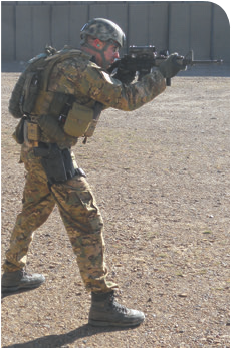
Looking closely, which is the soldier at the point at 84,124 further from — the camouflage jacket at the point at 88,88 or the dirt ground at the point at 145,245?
the dirt ground at the point at 145,245

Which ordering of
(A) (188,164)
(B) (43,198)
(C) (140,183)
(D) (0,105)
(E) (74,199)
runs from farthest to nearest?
(D) (0,105) < (A) (188,164) < (C) (140,183) < (B) (43,198) < (E) (74,199)

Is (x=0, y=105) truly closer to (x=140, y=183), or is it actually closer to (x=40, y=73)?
(x=140, y=183)

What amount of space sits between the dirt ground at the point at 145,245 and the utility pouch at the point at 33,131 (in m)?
1.04

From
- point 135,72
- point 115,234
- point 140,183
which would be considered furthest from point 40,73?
point 140,183

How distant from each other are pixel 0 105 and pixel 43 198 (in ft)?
30.7

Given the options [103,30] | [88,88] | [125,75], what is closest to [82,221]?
[88,88]

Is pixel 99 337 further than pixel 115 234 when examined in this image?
No

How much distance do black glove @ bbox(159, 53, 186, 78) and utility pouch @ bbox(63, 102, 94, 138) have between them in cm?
46

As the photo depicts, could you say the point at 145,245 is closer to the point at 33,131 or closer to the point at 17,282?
the point at 17,282

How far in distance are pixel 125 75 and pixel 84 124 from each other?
0.49 meters

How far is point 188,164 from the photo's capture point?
805 centimetres

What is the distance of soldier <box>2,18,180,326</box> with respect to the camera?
3482 mm

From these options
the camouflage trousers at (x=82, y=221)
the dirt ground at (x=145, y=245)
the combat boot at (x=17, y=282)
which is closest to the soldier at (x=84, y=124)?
the camouflage trousers at (x=82, y=221)

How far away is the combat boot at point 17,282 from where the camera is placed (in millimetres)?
4156
